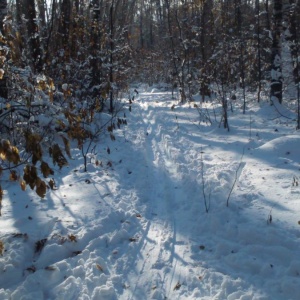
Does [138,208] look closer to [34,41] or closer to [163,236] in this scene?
[163,236]

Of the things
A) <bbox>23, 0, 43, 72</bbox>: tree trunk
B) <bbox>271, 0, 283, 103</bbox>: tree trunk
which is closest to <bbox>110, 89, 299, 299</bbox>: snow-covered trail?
<bbox>271, 0, 283, 103</bbox>: tree trunk

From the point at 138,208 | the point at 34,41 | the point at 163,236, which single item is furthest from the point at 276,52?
the point at 163,236

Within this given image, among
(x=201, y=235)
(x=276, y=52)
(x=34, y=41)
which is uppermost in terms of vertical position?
(x=34, y=41)

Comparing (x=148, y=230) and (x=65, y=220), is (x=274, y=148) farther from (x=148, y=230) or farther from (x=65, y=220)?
(x=65, y=220)

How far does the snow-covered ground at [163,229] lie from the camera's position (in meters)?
3.03

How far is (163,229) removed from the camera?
4.04 metres

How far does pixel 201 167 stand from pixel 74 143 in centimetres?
343

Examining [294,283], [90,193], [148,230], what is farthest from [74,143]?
[294,283]

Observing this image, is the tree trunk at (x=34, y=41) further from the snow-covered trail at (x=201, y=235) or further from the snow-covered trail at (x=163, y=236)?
the snow-covered trail at (x=201, y=235)

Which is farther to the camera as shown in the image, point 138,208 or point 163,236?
point 138,208

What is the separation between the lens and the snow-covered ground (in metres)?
3.03

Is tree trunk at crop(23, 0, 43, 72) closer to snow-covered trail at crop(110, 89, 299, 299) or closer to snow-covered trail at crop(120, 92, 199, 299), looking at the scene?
snow-covered trail at crop(120, 92, 199, 299)

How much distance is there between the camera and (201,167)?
5.82 m

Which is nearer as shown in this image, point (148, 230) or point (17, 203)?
point (148, 230)
